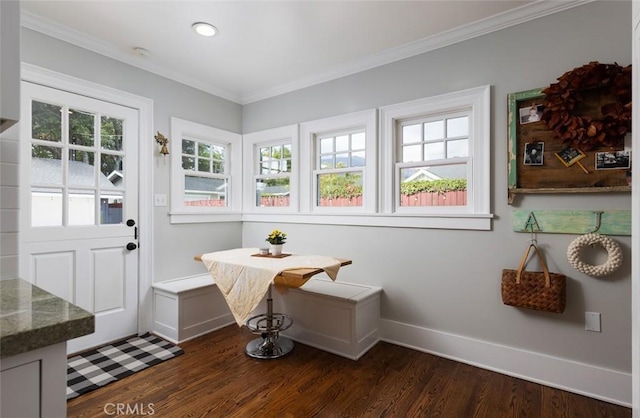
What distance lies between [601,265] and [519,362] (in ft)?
2.77

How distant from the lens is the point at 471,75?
8.22 feet

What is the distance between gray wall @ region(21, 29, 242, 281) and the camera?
2490 millimetres

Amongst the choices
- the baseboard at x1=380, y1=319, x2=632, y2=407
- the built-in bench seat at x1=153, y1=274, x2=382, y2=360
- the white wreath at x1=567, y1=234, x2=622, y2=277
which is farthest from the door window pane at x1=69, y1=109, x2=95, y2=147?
the white wreath at x1=567, y1=234, x2=622, y2=277

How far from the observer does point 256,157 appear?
3.95 metres

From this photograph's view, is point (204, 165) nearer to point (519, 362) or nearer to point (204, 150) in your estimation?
point (204, 150)

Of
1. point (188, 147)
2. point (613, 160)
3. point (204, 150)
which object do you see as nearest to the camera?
point (613, 160)

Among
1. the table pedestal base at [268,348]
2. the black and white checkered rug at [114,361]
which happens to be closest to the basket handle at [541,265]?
the table pedestal base at [268,348]

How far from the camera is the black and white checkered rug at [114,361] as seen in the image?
84.9 inches

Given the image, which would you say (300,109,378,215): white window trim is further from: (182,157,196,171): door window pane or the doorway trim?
the doorway trim

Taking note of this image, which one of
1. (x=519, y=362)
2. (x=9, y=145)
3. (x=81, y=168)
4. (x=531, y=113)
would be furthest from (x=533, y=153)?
(x=81, y=168)

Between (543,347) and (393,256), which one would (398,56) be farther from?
(543,347)

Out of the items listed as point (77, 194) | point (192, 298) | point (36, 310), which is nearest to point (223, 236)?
point (192, 298)

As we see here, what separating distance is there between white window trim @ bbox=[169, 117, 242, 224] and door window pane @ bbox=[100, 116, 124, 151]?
0.46 meters

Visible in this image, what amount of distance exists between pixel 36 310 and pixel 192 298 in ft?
7.10
